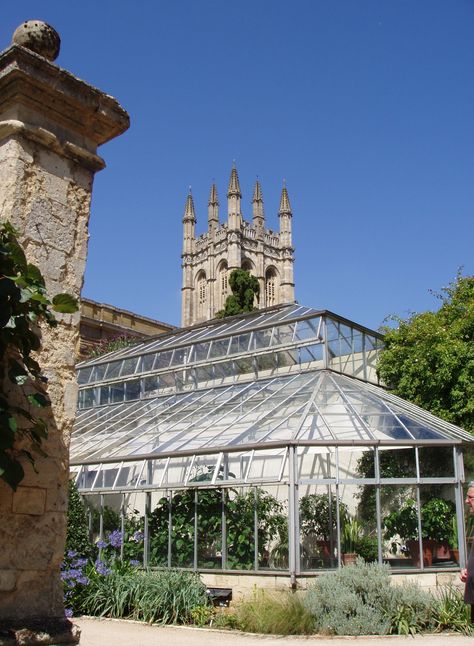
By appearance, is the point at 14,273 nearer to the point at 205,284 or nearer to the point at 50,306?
the point at 50,306

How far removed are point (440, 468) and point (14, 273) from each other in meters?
11.0

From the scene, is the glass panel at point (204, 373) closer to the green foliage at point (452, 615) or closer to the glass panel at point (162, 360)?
the glass panel at point (162, 360)

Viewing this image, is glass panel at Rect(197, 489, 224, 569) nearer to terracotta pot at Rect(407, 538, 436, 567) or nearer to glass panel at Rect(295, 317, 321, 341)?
terracotta pot at Rect(407, 538, 436, 567)

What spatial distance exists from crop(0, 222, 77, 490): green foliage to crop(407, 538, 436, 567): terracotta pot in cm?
1003

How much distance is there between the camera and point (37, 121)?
4.24 metres

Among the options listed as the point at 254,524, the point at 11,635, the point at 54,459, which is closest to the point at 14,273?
the point at 54,459

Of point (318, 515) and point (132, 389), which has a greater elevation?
point (132, 389)

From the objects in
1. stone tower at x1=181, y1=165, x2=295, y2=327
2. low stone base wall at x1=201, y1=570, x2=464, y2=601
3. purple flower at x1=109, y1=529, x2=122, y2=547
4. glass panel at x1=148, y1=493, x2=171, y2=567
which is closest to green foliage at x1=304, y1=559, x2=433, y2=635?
low stone base wall at x1=201, y1=570, x2=464, y2=601

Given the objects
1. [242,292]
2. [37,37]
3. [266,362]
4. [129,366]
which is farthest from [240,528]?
[242,292]

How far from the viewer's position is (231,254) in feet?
255

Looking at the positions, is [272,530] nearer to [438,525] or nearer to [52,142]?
[438,525]

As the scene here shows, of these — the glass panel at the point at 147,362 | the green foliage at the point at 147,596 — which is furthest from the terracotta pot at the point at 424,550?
the glass panel at the point at 147,362

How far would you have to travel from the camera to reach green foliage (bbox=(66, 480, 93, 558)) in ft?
41.6

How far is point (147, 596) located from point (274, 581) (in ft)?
6.93
